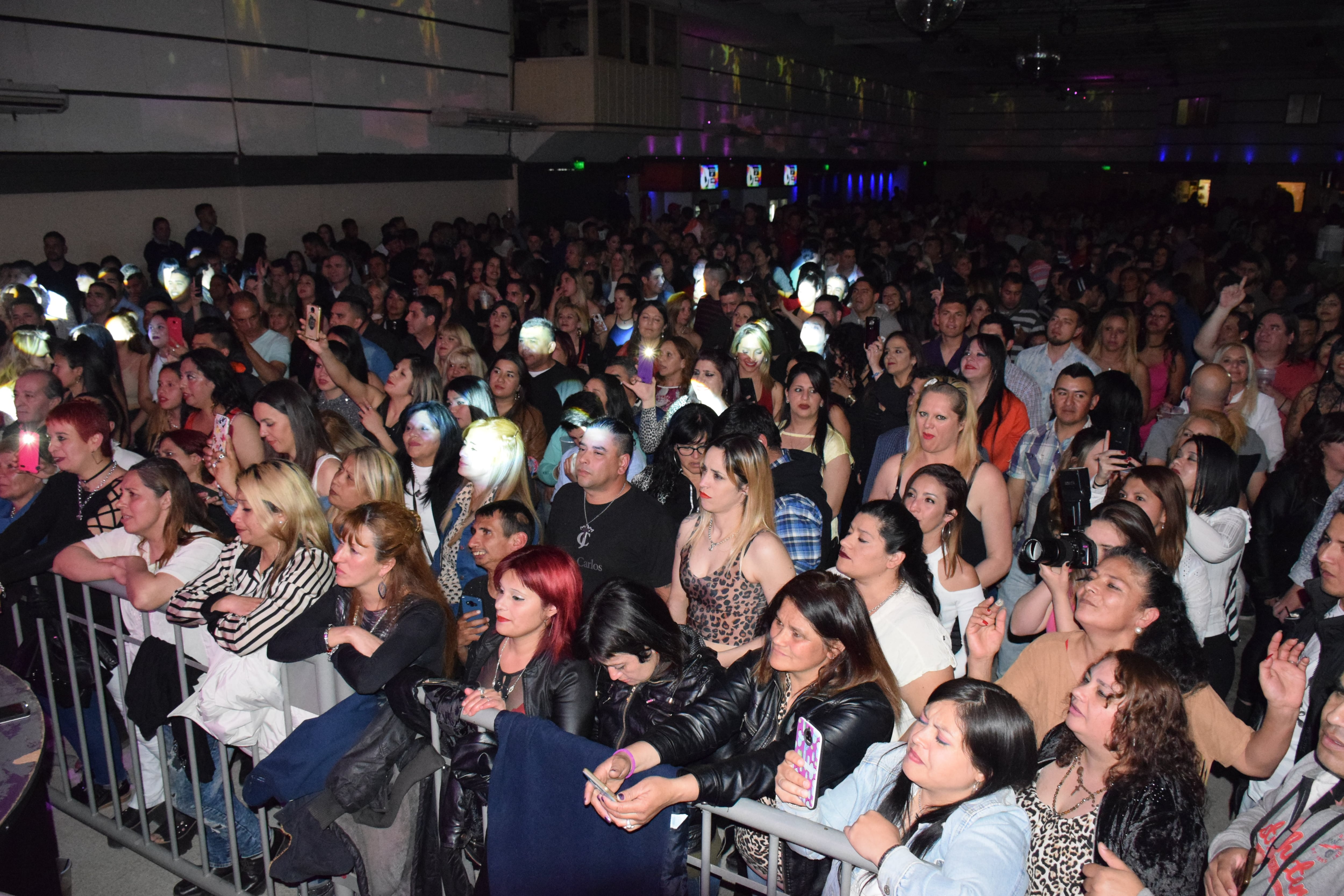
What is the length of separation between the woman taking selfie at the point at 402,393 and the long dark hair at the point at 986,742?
3530 millimetres

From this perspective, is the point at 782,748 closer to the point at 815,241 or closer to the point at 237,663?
the point at 237,663

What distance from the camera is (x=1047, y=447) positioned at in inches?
177

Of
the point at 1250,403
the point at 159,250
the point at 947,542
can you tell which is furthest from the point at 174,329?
the point at 1250,403

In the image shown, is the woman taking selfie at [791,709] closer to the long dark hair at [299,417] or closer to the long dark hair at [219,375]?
the long dark hair at [299,417]

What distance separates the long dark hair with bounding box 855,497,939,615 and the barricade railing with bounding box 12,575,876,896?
1042mm

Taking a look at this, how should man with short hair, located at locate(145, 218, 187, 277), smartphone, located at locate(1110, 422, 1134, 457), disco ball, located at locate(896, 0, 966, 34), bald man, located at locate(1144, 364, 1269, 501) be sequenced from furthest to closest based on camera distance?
1. man with short hair, located at locate(145, 218, 187, 277)
2. disco ball, located at locate(896, 0, 966, 34)
3. bald man, located at locate(1144, 364, 1269, 501)
4. smartphone, located at locate(1110, 422, 1134, 457)

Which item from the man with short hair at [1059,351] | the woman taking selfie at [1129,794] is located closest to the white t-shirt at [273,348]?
the man with short hair at [1059,351]

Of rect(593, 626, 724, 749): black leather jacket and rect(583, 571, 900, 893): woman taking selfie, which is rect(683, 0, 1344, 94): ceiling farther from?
rect(593, 626, 724, 749): black leather jacket

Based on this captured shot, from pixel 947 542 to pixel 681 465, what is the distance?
4.26ft

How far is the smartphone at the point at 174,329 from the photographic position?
20.7ft

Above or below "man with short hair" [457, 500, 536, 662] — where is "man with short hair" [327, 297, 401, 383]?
above

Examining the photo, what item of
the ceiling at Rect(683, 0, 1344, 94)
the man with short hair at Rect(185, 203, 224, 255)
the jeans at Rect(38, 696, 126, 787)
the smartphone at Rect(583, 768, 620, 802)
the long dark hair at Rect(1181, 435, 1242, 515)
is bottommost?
the jeans at Rect(38, 696, 126, 787)

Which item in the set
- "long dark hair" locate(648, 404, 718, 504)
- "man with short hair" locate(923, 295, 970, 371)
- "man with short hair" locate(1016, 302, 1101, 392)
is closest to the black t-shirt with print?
"long dark hair" locate(648, 404, 718, 504)

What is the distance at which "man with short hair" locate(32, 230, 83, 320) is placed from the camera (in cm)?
870
